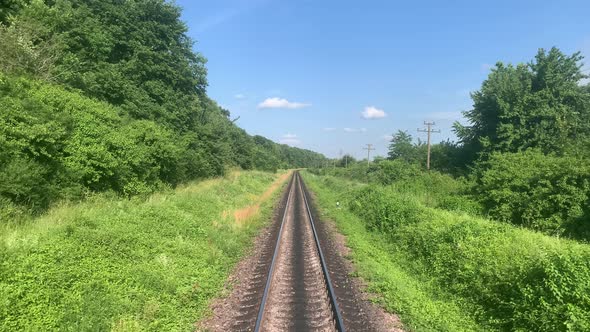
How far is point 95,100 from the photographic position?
19.5 metres

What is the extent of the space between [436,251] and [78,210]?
12.0m

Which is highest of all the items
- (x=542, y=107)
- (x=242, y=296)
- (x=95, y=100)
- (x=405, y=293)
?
(x=542, y=107)

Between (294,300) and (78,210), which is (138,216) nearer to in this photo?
(78,210)

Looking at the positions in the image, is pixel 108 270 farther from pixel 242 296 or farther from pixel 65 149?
pixel 65 149

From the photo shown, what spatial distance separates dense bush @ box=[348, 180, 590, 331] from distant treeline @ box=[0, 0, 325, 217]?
500 inches

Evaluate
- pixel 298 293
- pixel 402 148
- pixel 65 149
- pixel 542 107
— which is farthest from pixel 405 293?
pixel 402 148

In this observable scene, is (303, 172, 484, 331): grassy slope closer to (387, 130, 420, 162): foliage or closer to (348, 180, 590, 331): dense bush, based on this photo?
(348, 180, 590, 331): dense bush

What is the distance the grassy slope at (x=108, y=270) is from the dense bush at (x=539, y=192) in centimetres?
1543

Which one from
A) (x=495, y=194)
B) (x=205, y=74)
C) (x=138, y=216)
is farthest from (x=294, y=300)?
(x=205, y=74)

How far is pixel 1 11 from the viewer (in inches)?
699

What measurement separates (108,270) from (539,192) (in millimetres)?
20194

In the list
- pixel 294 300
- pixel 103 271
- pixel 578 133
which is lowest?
pixel 294 300

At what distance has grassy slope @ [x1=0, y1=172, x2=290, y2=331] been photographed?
647 centimetres

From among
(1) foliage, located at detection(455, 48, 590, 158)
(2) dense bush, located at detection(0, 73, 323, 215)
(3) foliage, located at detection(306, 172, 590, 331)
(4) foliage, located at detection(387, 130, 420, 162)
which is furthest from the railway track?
(4) foliage, located at detection(387, 130, 420, 162)
